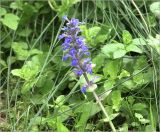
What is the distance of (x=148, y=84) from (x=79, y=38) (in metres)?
0.49

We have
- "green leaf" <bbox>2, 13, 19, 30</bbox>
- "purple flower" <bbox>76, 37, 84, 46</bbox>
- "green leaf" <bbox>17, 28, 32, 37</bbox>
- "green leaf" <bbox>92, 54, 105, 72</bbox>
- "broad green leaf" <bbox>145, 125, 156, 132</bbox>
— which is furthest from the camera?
"green leaf" <bbox>17, 28, 32, 37</bbox>

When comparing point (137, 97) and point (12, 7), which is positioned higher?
point (12, 7)

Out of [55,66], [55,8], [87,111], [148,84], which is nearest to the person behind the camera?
[87,111]

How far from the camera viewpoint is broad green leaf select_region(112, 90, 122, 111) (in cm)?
137

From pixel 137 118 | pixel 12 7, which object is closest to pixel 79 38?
pixel 137 118

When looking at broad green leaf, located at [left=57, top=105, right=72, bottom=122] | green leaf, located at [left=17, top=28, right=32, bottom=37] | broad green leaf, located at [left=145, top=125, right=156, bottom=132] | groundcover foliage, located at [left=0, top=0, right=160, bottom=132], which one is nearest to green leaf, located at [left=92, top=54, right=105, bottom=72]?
groundcover foliage, located at [left=0, top=0, right=160, bottom=132]

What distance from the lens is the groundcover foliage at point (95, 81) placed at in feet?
4.47

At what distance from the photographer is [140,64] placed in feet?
5.00

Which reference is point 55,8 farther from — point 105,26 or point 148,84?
point 148,84

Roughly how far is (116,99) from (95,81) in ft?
0.32

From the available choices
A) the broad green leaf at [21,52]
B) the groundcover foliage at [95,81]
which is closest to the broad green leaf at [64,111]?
the groundcover foliage at [95,81]

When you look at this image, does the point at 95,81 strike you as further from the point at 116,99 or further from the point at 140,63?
the point at 140,63

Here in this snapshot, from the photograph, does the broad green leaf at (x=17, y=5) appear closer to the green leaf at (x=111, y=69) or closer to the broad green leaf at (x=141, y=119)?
the green leaf at (x=111, y=69)

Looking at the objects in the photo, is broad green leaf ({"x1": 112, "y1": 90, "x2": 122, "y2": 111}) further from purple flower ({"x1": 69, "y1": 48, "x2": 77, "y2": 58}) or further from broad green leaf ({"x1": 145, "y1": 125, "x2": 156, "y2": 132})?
purple flower ({"x1": 69, "y1": 48, "x2": 77, "y2": 58})
